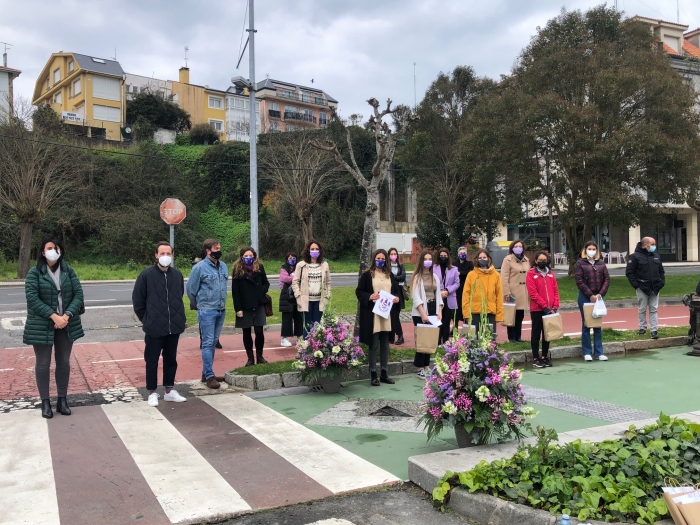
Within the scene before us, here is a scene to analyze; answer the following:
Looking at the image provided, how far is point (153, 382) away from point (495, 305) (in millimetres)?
5885

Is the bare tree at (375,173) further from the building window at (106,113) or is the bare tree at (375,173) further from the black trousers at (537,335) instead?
the building window at (106,113)

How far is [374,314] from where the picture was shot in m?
7.91

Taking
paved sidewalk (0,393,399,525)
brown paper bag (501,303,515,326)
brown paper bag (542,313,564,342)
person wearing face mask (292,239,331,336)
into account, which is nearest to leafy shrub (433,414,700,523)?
paved sidewalk (0,393,399,525)

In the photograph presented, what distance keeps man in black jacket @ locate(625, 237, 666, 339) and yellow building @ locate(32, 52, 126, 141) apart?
4596 cm

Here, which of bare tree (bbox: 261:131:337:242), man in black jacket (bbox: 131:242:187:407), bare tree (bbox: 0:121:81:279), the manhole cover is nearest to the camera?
the manhole cover

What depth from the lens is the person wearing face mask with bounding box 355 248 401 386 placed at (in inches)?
312

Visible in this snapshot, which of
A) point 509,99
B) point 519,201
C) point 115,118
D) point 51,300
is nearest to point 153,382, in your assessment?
point 51,300

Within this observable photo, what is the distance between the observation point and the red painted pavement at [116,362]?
8.23 meters

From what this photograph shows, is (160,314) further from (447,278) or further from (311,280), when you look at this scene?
(447,278)

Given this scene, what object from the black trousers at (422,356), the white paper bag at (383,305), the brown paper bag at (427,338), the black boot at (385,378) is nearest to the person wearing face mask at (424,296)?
the black trousers at (422,356)

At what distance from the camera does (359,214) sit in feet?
139

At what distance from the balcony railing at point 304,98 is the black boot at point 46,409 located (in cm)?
6216

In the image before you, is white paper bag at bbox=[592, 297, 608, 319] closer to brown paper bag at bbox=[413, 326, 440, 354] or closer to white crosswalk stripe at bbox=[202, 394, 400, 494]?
brown paper bag at bbox=[413, 326, 440, 354]

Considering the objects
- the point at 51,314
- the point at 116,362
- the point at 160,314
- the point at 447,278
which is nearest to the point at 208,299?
the point at 160,314
